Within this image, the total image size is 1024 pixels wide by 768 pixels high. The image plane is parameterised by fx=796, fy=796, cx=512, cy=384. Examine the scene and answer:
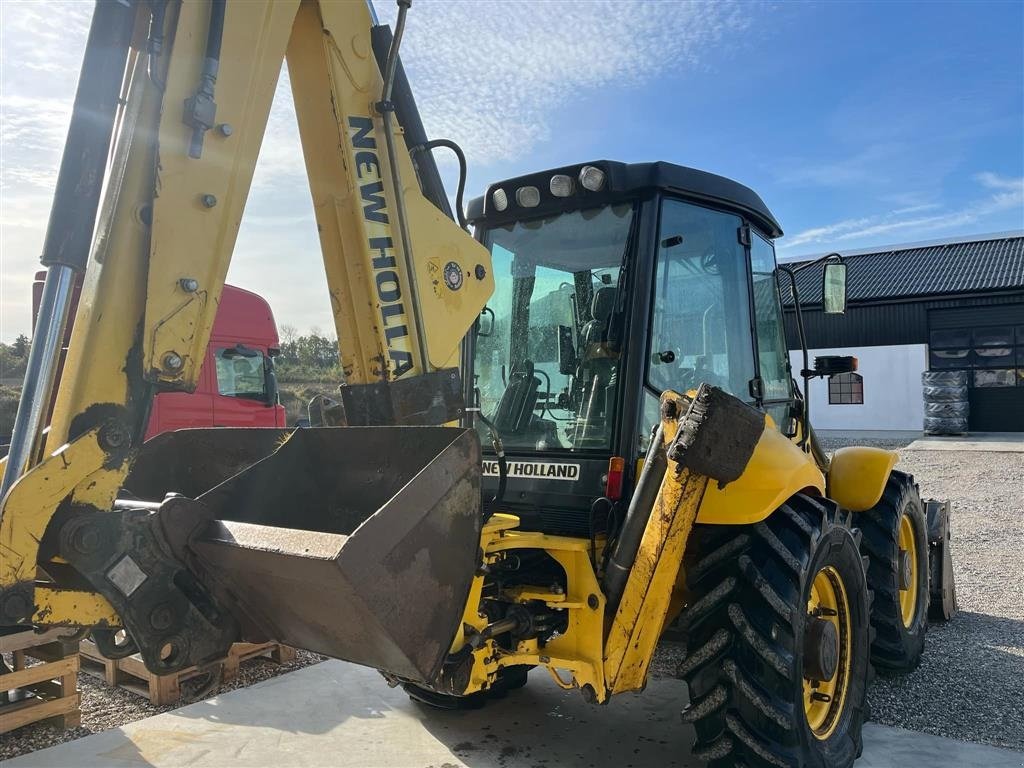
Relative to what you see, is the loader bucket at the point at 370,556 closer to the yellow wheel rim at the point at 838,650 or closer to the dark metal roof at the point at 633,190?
the dark metal roof at the point at 633,190

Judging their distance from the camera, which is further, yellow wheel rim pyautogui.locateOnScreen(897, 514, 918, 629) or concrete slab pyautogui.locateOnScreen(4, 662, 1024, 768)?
yellow wheel rim pyautogui.locateOnScreen(897, 514, 918, 629)

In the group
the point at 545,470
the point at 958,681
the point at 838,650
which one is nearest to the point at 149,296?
the point at 545,470

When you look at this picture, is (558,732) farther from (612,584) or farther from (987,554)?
(987,554)

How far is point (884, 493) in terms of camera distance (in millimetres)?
4867

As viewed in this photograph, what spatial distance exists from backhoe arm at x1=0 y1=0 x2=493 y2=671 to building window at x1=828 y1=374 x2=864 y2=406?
21.3 m

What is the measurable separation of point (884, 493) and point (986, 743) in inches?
60.9

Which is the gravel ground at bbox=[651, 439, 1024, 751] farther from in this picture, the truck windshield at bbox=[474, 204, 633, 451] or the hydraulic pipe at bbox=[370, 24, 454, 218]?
the hydraulic pipe at bbox=[370, 24, 454, 218]

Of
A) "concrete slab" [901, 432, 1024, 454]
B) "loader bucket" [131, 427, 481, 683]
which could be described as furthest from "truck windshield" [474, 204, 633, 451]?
"concrete slab" [901, 432, 1024, 454]

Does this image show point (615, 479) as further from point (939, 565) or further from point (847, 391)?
point (847, 391)

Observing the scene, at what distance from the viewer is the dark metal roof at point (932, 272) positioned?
21.0 metres

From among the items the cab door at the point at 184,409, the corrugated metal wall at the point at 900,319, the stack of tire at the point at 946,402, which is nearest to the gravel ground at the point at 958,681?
the cab door at the point at 184,409

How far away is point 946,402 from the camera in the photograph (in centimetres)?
2011

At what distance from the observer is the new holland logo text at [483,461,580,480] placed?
3467mm

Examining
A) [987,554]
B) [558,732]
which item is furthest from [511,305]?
[987,554]
